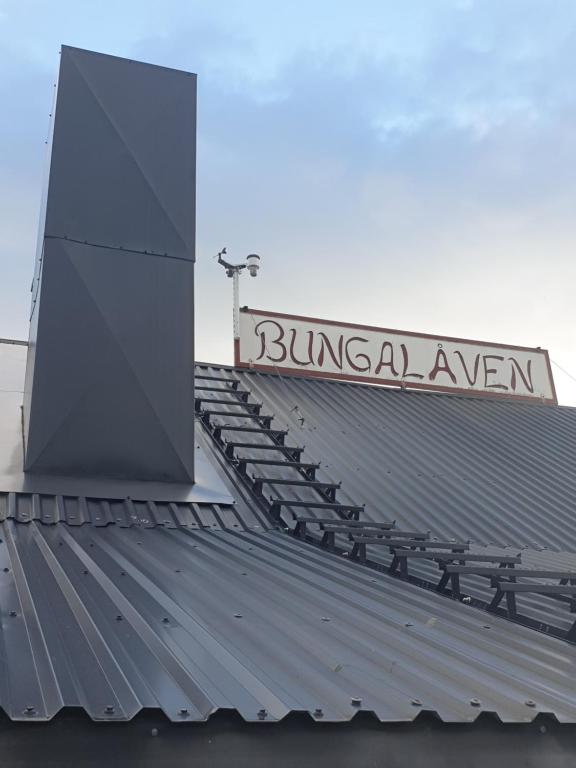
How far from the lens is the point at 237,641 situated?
395cm

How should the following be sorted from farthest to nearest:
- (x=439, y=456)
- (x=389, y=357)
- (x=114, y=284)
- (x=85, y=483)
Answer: (x=389, y=357)
(x=439, y=456)
(x=114, y=284)
(x=85, y=483)

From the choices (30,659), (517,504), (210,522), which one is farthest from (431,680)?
(517,504)

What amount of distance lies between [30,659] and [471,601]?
3.35 m

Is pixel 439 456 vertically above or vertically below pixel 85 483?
above

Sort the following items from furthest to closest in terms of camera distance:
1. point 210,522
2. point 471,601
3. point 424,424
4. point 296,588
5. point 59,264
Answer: point 424,424, point 59,264, point 210,522, point 471,601, point 296,588

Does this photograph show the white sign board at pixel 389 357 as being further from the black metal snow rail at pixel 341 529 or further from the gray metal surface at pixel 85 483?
the gray metal surface at pixel 85 483

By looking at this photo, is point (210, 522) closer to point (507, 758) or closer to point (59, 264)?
point (59, 264)

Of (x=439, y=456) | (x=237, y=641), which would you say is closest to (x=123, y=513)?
(x=237, y=641)

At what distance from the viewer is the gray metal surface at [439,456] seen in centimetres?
905

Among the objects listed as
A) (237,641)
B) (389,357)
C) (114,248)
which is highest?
(389,357)

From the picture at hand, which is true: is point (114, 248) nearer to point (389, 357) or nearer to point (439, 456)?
point (439, 456)

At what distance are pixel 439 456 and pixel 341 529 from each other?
4.48 metres

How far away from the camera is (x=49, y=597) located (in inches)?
164

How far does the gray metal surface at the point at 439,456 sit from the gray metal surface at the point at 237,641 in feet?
8.90
